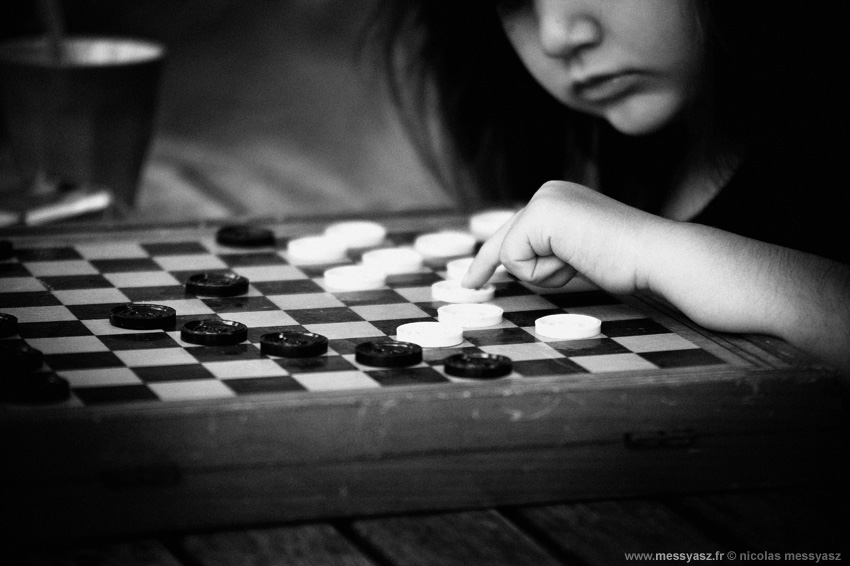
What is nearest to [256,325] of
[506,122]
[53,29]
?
[506,122]

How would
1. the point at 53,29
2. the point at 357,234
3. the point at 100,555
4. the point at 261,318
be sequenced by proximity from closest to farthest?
the point at 100,555
the point at 261,318
the point at 357,234
the point at 53,29

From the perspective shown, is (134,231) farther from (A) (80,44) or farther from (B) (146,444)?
(A) (80,44)

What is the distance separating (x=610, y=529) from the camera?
2.85 ft

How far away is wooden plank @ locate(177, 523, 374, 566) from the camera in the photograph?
0.81 m

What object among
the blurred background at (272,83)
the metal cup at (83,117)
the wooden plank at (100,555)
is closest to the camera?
the wooden plank at (100,555)

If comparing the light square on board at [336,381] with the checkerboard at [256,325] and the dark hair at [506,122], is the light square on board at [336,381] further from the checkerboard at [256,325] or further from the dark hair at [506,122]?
the dark hair at [506,122]

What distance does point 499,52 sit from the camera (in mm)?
1932

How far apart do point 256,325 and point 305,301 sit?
4.3 inches

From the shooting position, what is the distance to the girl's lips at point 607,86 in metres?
1.50

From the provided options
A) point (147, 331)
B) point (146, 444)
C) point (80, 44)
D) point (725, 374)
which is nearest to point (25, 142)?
point (80, 44)

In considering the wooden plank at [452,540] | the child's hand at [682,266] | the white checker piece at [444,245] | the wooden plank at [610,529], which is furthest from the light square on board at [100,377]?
the white checker piece at [444,245]

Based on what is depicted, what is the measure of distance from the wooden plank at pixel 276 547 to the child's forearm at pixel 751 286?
17.9 inches

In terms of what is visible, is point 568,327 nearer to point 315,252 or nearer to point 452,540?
point 452,540

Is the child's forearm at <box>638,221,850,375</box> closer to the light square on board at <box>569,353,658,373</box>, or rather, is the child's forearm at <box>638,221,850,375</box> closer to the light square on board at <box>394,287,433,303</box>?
the light square on board at <box>569,353,658,373</box>
